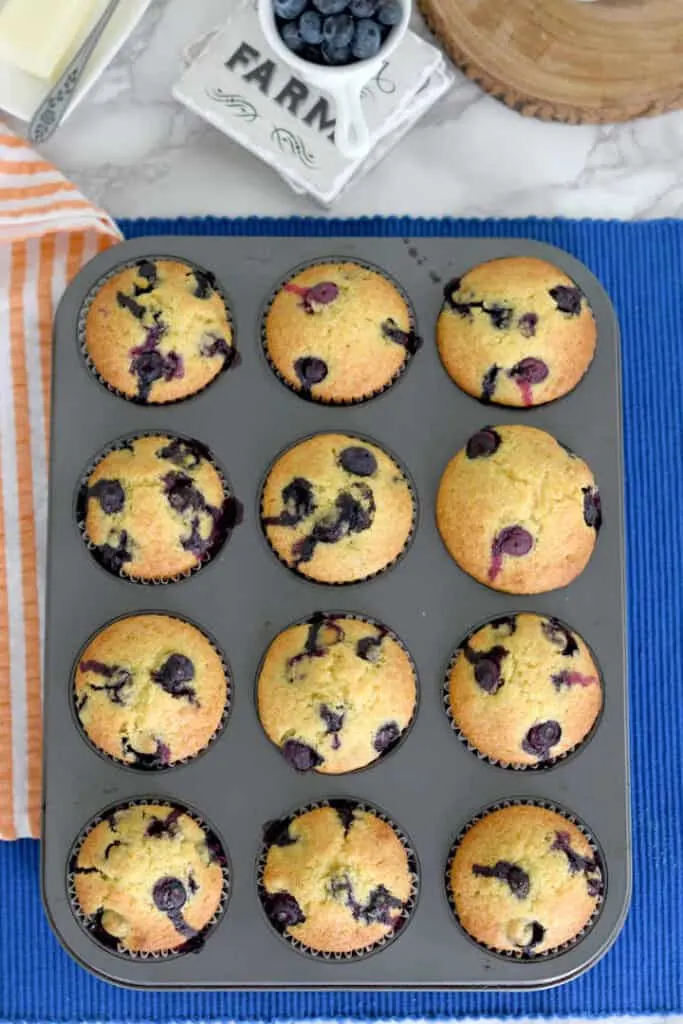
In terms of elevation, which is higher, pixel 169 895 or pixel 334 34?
pixel 334 34

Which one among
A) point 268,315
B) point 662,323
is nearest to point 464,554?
point 268,315

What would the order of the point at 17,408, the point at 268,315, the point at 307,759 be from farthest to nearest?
the point at 17,408
the point at 268,315
the point at 307,759

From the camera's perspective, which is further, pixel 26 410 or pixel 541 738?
pixel 26 410

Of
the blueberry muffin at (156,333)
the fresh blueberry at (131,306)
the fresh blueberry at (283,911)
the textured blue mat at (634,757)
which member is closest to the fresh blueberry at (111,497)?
the blueberry muffin at (156,333)

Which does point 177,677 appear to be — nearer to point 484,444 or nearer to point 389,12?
point 484,444

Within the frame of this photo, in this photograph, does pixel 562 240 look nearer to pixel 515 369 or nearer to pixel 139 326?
pixel 515 369

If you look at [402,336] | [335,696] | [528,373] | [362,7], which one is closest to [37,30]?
[362,7]

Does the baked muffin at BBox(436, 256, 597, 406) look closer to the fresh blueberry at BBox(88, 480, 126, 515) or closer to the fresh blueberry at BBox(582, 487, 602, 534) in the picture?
the fresh blueberry at BBox(582, 487, 602, 534)

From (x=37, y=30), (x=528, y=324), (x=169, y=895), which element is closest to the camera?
(x=169, y=895)
